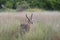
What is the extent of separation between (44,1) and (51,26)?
19.2m

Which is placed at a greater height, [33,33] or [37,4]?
[33,33]

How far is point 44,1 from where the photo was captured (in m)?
25.6

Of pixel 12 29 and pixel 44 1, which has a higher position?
pixel 12 29

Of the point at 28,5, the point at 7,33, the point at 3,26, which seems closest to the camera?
the point at 7,33

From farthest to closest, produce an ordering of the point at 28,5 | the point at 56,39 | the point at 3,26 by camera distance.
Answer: the point at 28,5
the point at 3,26
the point at 56,39

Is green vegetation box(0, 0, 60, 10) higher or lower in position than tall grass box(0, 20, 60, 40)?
lower

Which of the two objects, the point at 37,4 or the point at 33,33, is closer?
the point at 33,33

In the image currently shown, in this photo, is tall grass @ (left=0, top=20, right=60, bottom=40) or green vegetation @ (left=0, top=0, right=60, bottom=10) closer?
tall grass @ (left=0, top=20, right=60, bottom=40)

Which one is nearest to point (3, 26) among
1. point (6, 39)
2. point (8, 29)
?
point (8, 29)

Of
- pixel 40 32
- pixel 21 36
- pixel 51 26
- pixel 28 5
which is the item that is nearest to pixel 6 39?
pixel 21 36

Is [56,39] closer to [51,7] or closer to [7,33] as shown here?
[7,33]

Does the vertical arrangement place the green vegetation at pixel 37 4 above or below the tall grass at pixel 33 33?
below

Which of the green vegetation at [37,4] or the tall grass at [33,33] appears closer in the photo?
the tall grass at [33,33]

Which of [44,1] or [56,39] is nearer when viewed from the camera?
[56,39]
